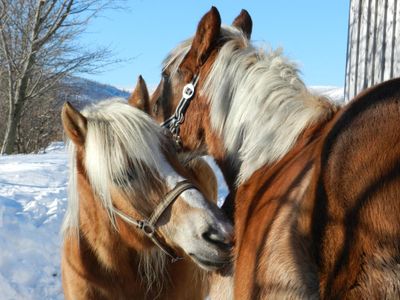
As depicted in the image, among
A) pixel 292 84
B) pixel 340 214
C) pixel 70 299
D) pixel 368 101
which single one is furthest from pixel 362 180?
pixel 70 299

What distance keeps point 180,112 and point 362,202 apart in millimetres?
1588

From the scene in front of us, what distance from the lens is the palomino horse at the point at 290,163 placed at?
147 cm

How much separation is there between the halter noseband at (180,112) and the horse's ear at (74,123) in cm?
45

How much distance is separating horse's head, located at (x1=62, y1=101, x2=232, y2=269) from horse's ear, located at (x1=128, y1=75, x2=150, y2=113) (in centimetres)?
32

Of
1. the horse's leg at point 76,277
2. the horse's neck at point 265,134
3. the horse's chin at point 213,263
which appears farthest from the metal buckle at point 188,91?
the horse's leg at point 76,277

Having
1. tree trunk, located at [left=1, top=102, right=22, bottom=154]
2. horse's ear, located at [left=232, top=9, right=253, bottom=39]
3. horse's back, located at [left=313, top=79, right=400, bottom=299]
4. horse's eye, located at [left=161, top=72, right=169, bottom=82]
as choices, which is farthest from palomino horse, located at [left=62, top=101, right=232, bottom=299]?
tree trunk, located at [left=1, top=102, right=22, bottom=154]

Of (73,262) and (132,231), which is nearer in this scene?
(132,231)

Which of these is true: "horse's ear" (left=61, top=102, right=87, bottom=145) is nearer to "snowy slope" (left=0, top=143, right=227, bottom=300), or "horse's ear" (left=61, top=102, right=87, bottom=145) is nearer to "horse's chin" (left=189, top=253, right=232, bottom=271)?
"horse's chin" (left=189, top=253, right=232, bottom=271)

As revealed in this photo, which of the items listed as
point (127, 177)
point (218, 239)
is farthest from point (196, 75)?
point (218, 239)

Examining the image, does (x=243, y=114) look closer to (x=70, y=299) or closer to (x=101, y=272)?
(x=101, y=272)

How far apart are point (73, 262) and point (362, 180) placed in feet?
6.62

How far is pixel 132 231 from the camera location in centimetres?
280

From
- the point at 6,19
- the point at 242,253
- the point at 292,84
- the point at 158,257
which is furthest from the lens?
the point at 6,19

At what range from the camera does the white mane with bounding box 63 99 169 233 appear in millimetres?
2703
